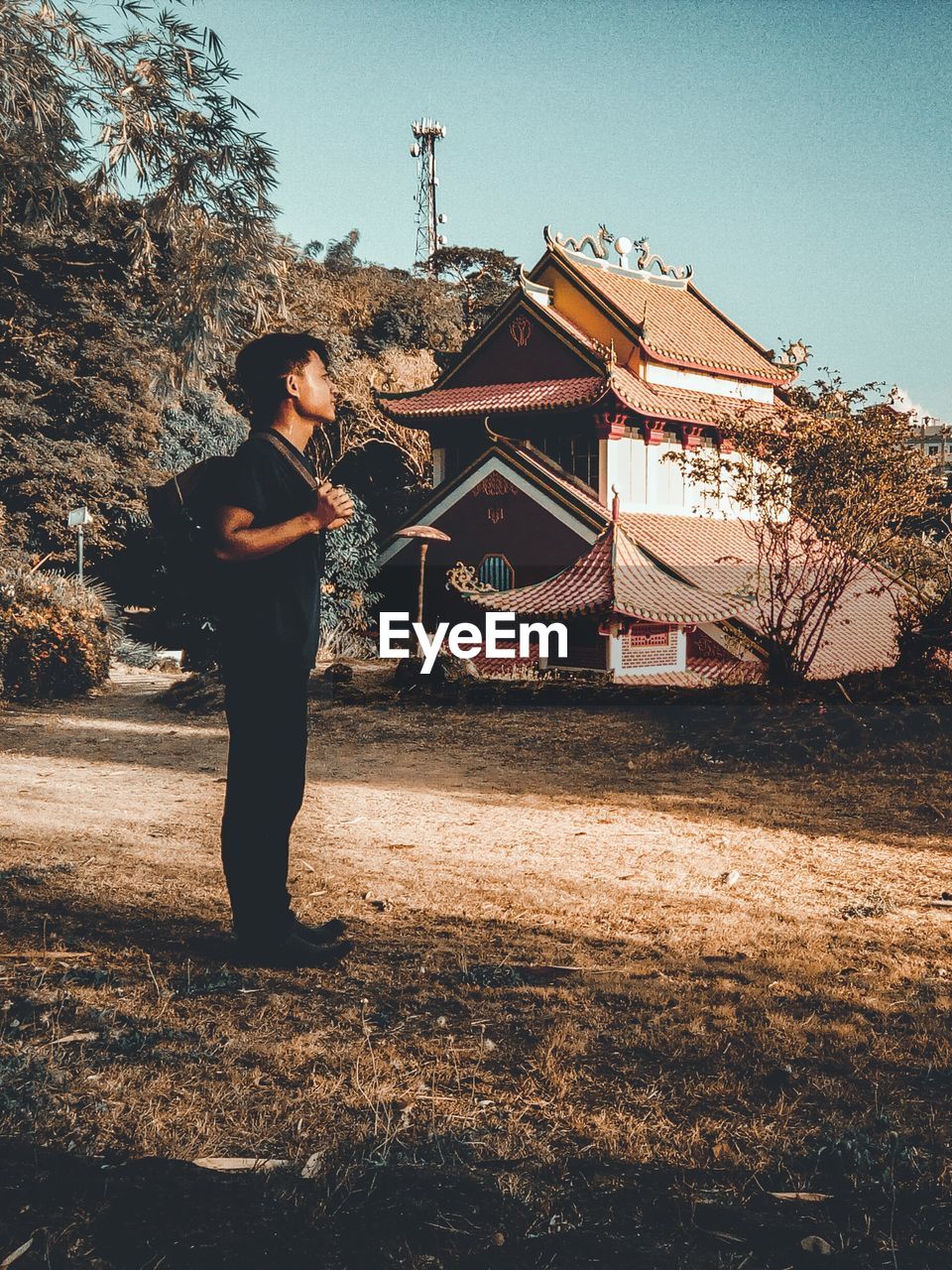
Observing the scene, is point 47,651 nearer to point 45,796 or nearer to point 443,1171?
point 45,796

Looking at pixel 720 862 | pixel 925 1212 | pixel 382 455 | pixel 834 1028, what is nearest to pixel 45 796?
pixel 720 862

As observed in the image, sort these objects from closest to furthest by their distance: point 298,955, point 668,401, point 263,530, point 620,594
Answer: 1. point 263,530
2. point 298,955
3. point 620,594
4. point 668,401

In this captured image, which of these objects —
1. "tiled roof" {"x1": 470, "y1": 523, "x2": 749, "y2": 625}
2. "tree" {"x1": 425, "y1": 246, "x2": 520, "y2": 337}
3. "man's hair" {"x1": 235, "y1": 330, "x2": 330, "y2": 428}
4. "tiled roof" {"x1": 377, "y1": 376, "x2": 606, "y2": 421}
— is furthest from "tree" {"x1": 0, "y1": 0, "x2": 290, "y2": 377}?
"tree" {"x1": 425, "y1": 246, "x2": 520, "y2": 337}

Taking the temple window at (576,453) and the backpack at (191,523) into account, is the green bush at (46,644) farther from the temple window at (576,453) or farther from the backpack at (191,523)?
the backpack at (191,523)

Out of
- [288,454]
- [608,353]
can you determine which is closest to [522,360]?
[608,353]

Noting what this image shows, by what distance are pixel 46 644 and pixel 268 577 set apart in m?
14.9

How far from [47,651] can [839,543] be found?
39.4 feet

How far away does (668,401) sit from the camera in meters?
24.2

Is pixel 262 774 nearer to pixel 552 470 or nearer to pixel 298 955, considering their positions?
pixel 298 955

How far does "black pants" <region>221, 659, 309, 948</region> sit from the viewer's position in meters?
4.02

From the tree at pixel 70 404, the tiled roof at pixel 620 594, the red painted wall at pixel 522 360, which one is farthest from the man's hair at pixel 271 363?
the tree at pixel 70 404

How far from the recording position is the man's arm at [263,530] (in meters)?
3.82

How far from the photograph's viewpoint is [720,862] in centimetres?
765

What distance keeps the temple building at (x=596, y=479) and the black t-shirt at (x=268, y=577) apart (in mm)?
15392
